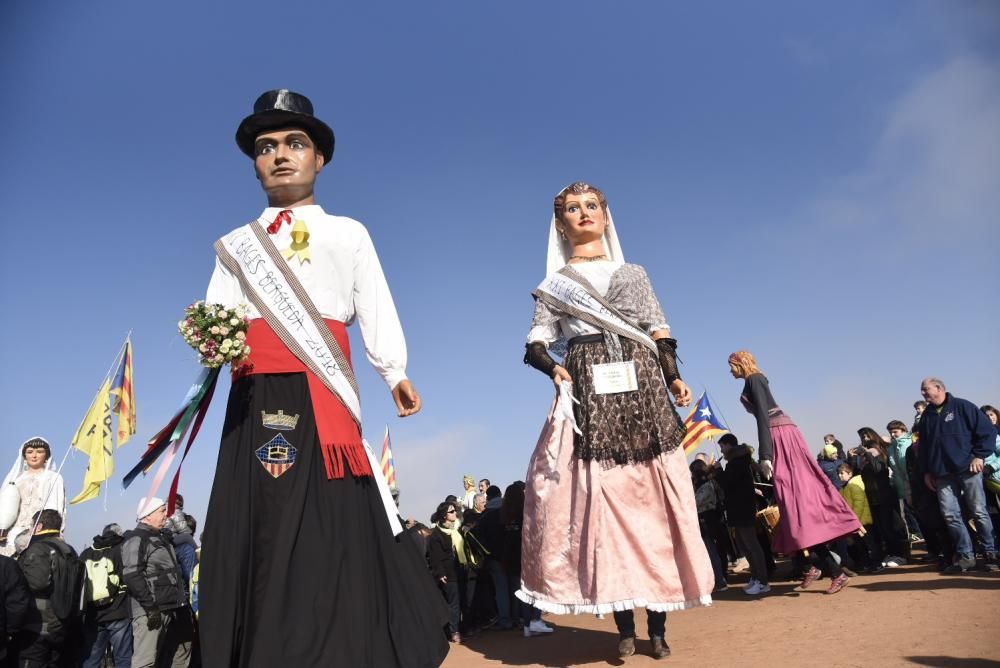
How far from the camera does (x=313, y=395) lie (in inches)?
133

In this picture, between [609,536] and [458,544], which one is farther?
[458,544]

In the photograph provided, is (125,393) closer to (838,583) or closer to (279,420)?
(279,420)

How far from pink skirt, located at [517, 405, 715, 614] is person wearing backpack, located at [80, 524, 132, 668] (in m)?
4.65

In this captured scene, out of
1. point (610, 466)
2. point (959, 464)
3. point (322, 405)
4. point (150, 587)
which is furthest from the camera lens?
point (959, 464)

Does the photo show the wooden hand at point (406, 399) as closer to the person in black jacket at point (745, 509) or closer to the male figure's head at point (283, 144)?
the male figure's head at point (283, 144)

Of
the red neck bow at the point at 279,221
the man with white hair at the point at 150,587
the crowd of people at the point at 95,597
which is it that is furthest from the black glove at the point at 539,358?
the man with white hair at the point at 150,587

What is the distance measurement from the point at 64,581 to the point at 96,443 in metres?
1.59

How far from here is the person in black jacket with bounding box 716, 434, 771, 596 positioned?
24.3ft

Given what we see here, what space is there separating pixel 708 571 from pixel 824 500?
2777 millimetres

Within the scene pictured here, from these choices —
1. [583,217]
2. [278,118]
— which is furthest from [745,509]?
[278,118]

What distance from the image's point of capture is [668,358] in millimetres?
4984

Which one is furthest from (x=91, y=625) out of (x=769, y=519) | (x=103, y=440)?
(x=769, y=519)

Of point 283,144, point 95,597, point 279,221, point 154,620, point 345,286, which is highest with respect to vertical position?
point 283,144

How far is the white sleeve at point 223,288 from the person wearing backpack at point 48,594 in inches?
182
